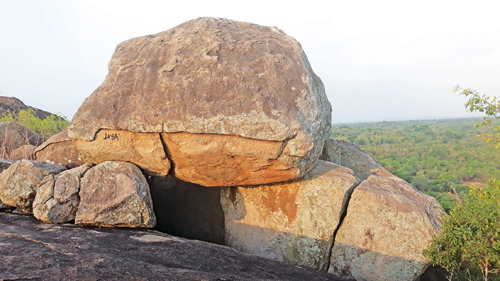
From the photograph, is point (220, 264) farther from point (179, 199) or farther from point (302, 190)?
point (179, 199)

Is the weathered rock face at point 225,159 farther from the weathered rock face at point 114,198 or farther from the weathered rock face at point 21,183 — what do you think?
the weathered rock face at point 21,183

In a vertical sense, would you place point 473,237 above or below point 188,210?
above

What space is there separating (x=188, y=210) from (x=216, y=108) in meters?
3.68

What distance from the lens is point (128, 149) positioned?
600 cm

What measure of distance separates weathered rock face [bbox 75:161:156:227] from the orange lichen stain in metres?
2.21

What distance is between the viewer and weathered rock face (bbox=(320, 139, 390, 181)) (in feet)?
26.6

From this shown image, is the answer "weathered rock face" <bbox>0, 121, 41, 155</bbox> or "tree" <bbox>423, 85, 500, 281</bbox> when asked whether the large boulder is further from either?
"weathered rock face" <bbox>0, 121, 41, 155</bbox>

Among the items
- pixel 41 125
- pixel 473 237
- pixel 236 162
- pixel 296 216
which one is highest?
pixel 41 125

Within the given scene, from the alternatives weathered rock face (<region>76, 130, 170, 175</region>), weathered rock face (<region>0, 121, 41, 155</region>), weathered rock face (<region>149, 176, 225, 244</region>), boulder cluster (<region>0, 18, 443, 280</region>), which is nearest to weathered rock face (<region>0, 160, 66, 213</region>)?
boulder cluster (<region>0, 18, 443, 280</region>)

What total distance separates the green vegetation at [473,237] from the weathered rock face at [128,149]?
482 centimetres

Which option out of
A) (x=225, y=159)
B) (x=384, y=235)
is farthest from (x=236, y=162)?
(x=384, y=235)

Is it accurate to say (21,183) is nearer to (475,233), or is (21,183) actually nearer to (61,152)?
(61,152)

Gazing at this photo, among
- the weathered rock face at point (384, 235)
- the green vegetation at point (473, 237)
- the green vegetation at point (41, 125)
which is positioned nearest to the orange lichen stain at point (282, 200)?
the weathered rock face at point (384, 235)

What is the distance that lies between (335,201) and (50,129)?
11650mm
